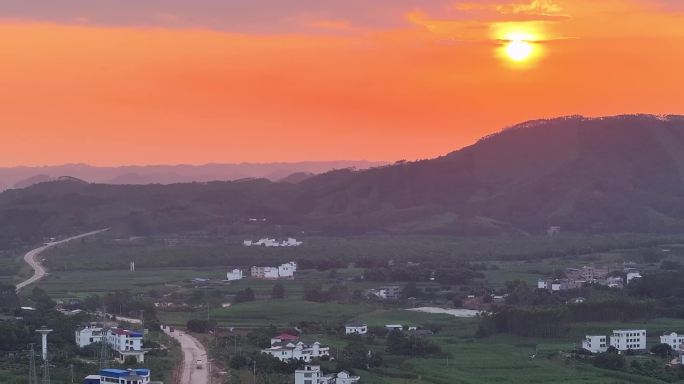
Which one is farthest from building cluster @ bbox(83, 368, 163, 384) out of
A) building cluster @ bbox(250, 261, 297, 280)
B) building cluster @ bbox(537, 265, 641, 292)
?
building cluster @ bbox(250, 261, 297, 280)

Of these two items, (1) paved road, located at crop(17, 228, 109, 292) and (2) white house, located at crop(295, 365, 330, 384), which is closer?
(2) white house, located at crop(295, 365, 330, 384)

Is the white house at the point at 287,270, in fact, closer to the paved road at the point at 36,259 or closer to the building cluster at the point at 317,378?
the paved road at the point at 36,259

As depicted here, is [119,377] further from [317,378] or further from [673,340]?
[673,340]

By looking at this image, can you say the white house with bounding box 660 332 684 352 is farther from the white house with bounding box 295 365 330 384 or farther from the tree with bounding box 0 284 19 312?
the tree with bounding box 0 284 19 312

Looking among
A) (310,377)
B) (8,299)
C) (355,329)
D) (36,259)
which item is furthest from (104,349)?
(36,259)

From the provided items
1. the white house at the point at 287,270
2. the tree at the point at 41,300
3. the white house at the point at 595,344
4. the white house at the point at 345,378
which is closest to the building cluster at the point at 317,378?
the white house at the point at 345,378
